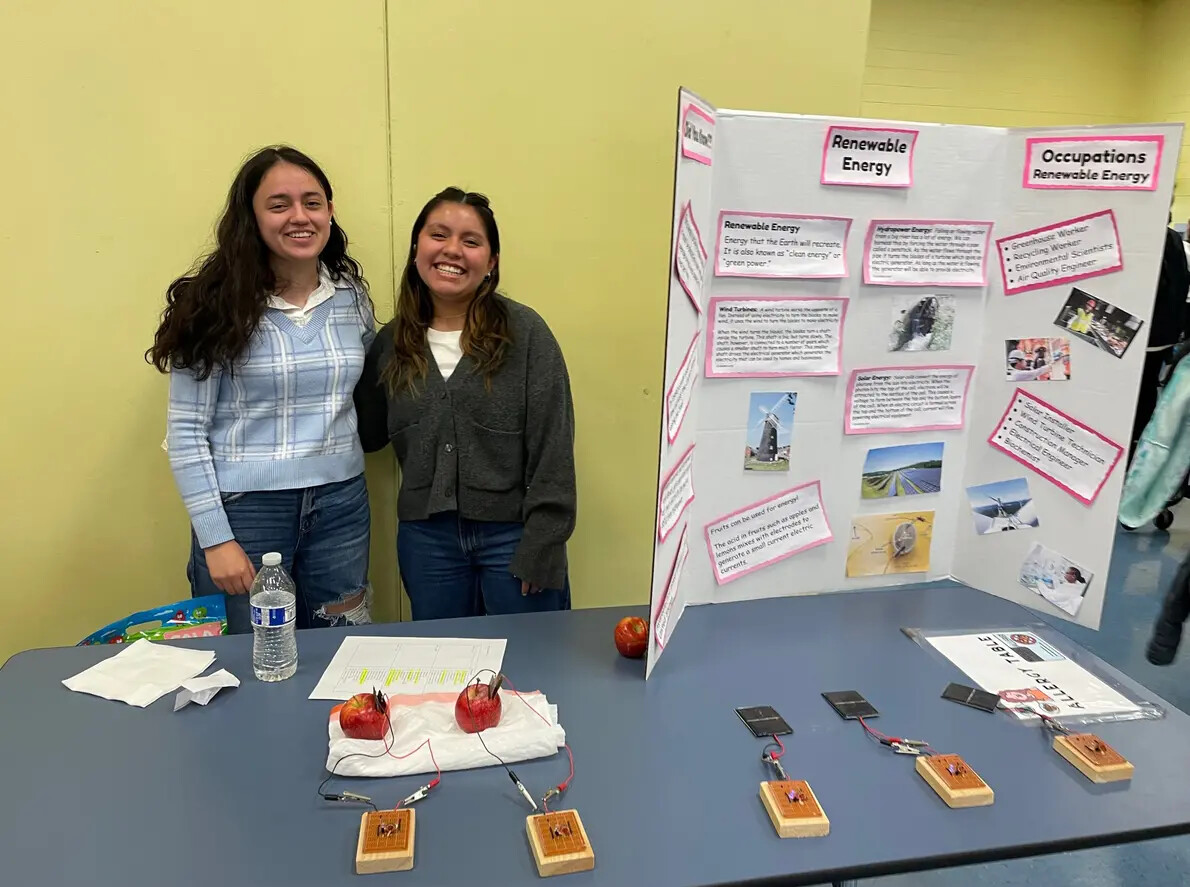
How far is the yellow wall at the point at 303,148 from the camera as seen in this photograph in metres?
1.91

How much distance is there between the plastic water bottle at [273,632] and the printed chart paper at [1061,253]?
155cm

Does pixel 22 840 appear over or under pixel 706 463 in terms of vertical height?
under

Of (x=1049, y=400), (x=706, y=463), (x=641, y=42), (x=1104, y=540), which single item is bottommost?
(x=1104, y=540)

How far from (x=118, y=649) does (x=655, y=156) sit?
1.72 meters

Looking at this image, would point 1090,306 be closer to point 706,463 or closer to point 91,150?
point 706,463

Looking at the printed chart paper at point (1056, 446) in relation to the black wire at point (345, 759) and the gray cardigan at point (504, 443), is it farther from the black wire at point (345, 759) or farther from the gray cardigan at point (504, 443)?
the black wire at point (345, 759)

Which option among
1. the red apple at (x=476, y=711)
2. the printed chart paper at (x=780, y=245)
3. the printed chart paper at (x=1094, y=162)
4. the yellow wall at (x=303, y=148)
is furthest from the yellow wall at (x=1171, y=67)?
the red apple at (x=476, y=711)

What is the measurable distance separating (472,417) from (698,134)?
0.82 meters

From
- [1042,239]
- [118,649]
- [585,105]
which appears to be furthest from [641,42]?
[118,649]

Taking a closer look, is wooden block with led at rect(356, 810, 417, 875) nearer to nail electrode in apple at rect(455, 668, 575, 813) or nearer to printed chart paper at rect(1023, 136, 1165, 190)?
nail electrode in apple at rect(455, 668, 575, 813)

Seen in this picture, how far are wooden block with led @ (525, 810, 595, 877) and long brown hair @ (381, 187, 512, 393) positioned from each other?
40.1 inches

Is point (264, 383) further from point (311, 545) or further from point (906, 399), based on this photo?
point (906, 399)

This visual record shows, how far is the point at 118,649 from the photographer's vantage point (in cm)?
148

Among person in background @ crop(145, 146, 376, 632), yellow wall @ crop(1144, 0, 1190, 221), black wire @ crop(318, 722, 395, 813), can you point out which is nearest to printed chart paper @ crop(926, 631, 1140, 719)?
black wire @ crop(318, 722, 395, 813)
